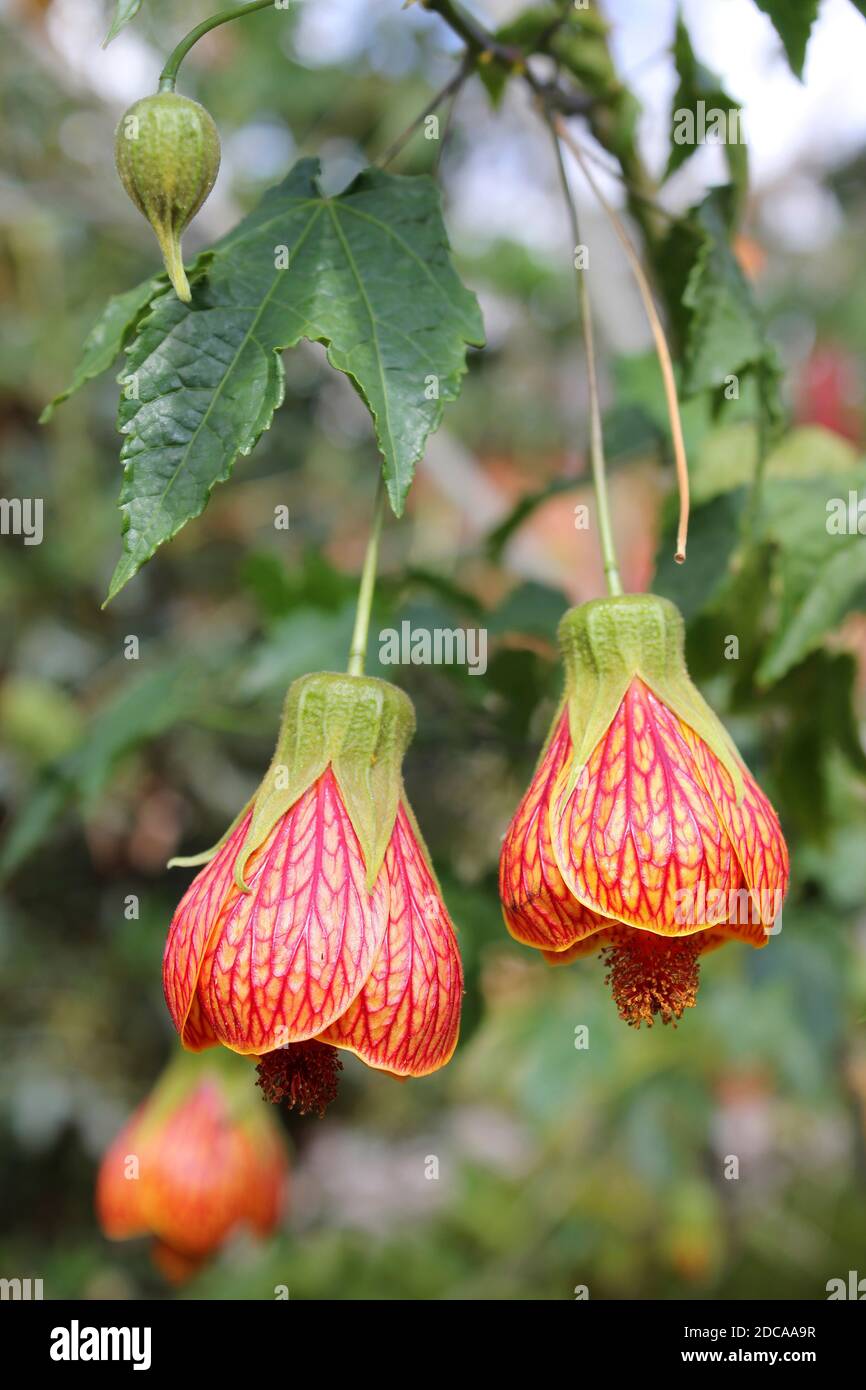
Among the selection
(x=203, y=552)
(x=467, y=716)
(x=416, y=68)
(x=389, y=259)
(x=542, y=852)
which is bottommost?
(x=542, y=852)

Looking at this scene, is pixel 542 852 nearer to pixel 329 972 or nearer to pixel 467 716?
pixel 329 972

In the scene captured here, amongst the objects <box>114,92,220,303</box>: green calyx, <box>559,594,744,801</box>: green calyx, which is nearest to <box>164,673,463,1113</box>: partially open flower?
<box>559,594,744,801</box>: green calyx

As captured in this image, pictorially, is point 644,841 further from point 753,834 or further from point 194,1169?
point 194,1169

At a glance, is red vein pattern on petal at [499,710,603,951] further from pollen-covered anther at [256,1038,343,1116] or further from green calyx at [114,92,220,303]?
green calyx at [114,92,220,303]

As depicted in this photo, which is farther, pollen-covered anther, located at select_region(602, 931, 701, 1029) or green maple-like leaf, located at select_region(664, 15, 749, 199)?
green maple-like leaf, located at select_region(664, 15, 749, 199)

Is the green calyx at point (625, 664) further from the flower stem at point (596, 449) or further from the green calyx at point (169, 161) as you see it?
the green calyx at point (169, 161)

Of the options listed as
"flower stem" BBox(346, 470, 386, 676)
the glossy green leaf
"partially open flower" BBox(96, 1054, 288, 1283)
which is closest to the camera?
the glossy green leaf

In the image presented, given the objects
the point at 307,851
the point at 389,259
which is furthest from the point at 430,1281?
the point at 389,259

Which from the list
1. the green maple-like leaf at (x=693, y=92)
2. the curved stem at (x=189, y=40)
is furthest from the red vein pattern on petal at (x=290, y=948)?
the green maple-like leaf at (x=693, y=92)
